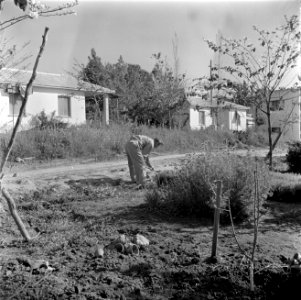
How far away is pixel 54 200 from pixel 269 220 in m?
3.28

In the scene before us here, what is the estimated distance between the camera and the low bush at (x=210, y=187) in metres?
5.07

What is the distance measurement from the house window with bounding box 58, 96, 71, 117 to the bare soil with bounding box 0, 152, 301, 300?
64.2 ft

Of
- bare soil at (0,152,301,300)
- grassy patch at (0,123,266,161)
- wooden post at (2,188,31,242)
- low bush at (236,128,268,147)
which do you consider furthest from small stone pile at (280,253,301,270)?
low bush at (236,128,268,147)

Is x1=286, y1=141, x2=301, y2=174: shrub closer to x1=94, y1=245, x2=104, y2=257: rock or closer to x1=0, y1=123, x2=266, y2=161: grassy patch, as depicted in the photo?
x1=0, y1=123, x2=266, y2=161: grassy patch

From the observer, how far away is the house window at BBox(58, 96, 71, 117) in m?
24.9

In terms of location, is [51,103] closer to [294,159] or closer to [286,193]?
[294,159]

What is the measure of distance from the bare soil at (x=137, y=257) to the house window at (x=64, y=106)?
64.2 feet

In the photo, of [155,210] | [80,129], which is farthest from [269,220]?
[80,129]

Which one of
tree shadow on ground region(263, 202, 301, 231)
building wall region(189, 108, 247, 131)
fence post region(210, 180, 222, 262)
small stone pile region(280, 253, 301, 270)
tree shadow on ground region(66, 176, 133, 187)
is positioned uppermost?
building wall region(189, 108, 247, 131)

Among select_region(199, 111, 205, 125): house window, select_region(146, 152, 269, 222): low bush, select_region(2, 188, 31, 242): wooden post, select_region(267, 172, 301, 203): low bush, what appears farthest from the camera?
select_region(199, 111, 205, 125): house window

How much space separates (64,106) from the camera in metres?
25.1

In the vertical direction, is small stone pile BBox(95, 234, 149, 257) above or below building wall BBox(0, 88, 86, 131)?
below

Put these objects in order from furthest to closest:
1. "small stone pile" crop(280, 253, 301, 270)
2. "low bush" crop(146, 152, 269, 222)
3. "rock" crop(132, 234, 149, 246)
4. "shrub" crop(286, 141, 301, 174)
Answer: "shrub" crop(286, 141, 301, 174)
"low bush" crop(146, 152, 269, 222)
"rock" crop(132, 234, 149, 246)
"small stone pile" crop(280, 253, 301, 270)

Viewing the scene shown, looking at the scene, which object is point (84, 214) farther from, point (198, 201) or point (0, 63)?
point (0, 63)
